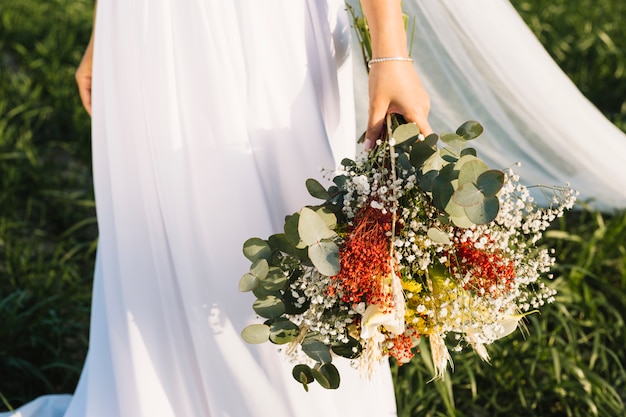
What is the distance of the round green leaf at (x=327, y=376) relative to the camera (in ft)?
4.81

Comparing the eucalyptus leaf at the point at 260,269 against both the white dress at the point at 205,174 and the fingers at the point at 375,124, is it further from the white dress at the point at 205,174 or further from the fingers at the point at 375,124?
the fingers at the point at 375,124

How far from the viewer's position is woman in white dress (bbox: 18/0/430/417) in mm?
1553

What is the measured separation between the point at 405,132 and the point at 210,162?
0.42 metres

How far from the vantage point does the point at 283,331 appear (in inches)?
57.1

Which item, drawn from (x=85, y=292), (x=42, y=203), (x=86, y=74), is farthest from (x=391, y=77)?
(x=42, y=203)

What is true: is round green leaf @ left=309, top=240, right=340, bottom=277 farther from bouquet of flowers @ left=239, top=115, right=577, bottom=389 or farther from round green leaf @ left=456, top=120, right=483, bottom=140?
round green leaf @ left=456, top=120, right=483, bottom=140

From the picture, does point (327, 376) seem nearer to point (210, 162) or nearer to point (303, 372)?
point (303, 372)

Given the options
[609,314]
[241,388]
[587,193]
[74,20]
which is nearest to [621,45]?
[609,314]

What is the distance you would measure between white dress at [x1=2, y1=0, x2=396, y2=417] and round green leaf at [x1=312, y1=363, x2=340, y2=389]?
6.5 inches

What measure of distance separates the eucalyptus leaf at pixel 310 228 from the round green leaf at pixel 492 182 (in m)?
0.29

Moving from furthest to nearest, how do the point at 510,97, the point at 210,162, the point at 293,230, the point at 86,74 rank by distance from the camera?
the point at 86,74
the point at 510,97
the point at 210,162
the point at 293,230

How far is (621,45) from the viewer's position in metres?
4.45

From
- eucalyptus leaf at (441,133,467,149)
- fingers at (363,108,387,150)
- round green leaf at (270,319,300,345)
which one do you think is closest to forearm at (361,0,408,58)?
fingers at (363,108,387,150)

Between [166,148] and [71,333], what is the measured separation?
1.19 m
